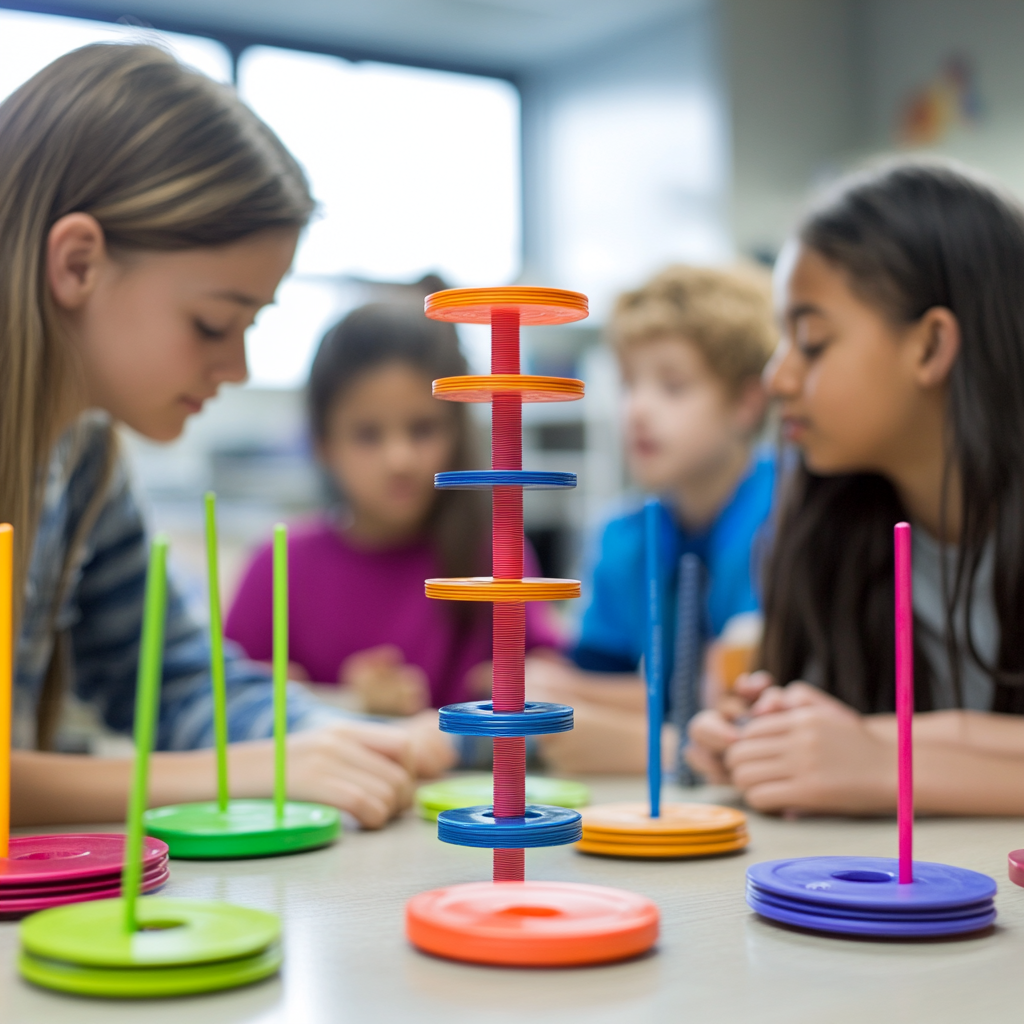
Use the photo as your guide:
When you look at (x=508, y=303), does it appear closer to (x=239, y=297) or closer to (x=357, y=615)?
(x=239, y=297)

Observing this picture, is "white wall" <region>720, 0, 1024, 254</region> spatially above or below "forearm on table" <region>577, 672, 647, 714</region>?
above

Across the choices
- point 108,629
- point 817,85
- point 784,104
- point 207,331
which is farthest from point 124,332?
point 817,85

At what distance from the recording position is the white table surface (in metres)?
0.39

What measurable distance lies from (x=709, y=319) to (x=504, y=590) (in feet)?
4.76

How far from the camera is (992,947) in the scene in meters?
0.47

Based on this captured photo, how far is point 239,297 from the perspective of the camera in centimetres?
97

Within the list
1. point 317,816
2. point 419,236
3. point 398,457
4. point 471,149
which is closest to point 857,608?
point 317,816

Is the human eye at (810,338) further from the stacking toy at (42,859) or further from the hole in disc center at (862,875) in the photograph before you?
the stacking toy at (42,859)

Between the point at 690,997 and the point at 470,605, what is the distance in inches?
59.1

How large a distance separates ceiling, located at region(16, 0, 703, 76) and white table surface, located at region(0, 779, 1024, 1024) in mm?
4276

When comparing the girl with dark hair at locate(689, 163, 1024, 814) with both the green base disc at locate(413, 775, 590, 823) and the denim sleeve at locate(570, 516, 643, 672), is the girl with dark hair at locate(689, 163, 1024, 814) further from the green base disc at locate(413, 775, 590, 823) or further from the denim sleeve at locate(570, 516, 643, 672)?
the denim sleeve at locate(570, 516, 643, 672)

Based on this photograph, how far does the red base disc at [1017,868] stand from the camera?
22.7 inches

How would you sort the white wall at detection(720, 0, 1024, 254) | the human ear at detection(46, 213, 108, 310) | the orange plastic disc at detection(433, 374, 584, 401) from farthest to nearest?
the white wall at detection(720, 0, 1024, 254)
the human ear at detection(46, 213, 108, 310)
the orange plastic disc at detection(433, 374, 584, 401)

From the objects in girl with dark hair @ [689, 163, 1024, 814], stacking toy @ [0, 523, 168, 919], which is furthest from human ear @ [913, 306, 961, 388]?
stacking toy @ [0, 523, 168, 919]
